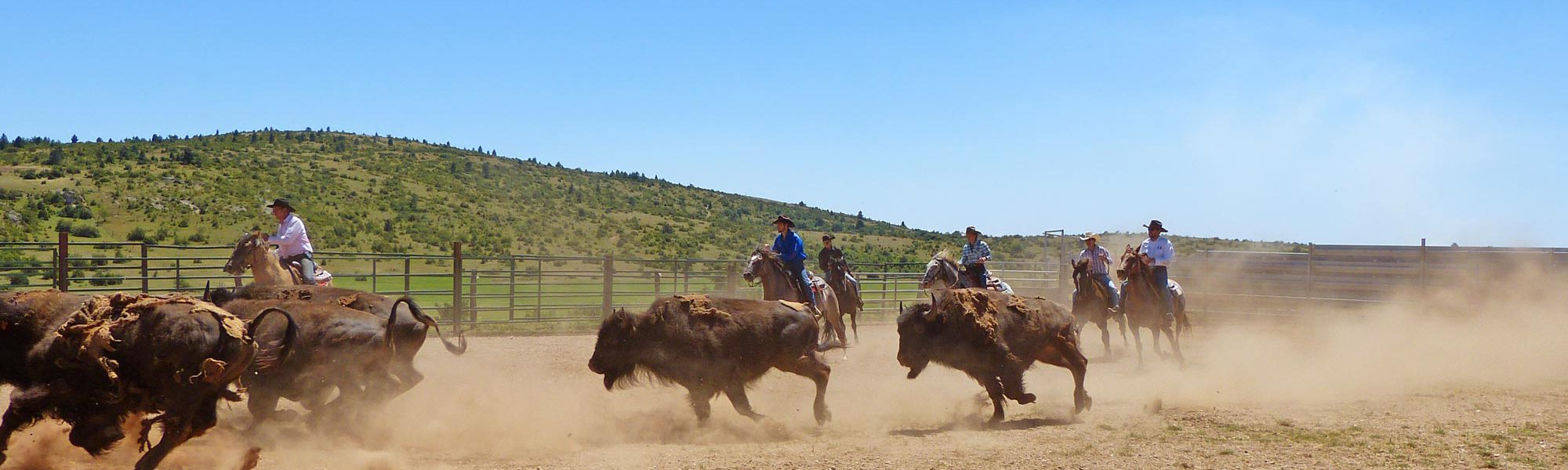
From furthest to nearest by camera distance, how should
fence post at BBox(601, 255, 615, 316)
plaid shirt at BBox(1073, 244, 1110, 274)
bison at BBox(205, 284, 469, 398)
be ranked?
fence post at BBox(601, 255, 615, 316)
plaid shirt at BBox(1073, 244, 1110, 274)
bison at BBox(205, 284, 469, 398)

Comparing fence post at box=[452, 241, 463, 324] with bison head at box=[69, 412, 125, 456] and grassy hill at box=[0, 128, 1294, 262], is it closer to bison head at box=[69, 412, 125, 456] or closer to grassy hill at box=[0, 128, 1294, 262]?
bison head at box=[69, 412, 125, 456]

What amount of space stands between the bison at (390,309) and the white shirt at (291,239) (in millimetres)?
1878

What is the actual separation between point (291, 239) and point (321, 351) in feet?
14.0

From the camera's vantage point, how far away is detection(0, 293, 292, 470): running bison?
5.66m

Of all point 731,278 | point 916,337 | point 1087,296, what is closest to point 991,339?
point 916,337

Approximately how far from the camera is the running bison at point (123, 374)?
18.6ft

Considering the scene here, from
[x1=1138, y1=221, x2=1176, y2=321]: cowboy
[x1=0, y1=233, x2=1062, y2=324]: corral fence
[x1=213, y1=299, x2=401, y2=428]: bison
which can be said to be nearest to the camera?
[x1=213, y1=299, x2=401, y2=428]: bison

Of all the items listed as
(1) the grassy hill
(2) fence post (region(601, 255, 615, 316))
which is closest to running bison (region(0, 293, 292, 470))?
(2) fence post (region(601, 255, 615, 316))

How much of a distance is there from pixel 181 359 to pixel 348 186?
59653 mm

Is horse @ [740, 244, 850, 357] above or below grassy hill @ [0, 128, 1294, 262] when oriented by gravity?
below

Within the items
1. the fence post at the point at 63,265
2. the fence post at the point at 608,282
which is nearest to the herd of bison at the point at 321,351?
the fence post at the point at 63,265

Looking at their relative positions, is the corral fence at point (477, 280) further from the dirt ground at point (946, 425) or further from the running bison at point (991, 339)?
the dirt ground at point (946, 425)

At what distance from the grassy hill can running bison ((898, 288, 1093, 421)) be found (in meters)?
34.9

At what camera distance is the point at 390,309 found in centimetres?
852
